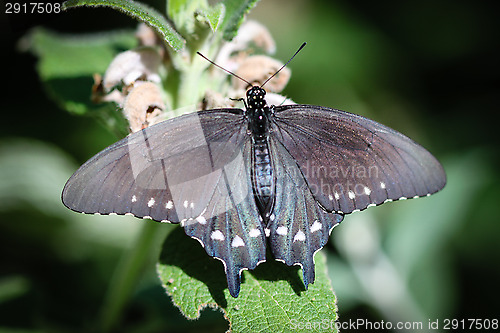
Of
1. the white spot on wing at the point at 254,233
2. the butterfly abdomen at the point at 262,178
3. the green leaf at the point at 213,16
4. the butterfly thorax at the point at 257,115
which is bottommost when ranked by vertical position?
the white spot on wing at the point at 254,233

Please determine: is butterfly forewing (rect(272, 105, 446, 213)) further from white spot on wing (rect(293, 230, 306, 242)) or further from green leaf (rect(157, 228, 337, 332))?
green leaf (rect(157, 228, 337, 332))

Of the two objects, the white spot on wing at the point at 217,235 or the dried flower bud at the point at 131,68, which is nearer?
the white spot on wing at the point at 217,235

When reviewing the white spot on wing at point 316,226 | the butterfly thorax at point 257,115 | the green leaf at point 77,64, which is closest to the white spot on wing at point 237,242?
the white spot on wing at point 316,226

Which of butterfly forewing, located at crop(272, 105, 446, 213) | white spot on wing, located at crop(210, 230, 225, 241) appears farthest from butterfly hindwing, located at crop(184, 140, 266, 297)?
butterfly forewing, located at crop(272, 105, 446, 213)

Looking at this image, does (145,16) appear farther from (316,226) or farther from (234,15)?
(316,226)

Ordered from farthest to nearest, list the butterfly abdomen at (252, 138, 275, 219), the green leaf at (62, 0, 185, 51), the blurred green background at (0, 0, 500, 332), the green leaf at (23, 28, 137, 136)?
the blurred green background at (0, 0, 500, 332) → the green leaf at (23, 28, 137, 136) → the butterfly abdomen at (252, 138, 275, 219) → the green leaf at (62, 0, 185, 51)

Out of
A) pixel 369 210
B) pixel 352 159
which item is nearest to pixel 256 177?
pixel 352 159

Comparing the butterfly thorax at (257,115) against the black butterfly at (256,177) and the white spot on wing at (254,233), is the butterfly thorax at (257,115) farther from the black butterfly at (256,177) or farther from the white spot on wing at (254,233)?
the white spot on wing at (254,233)
